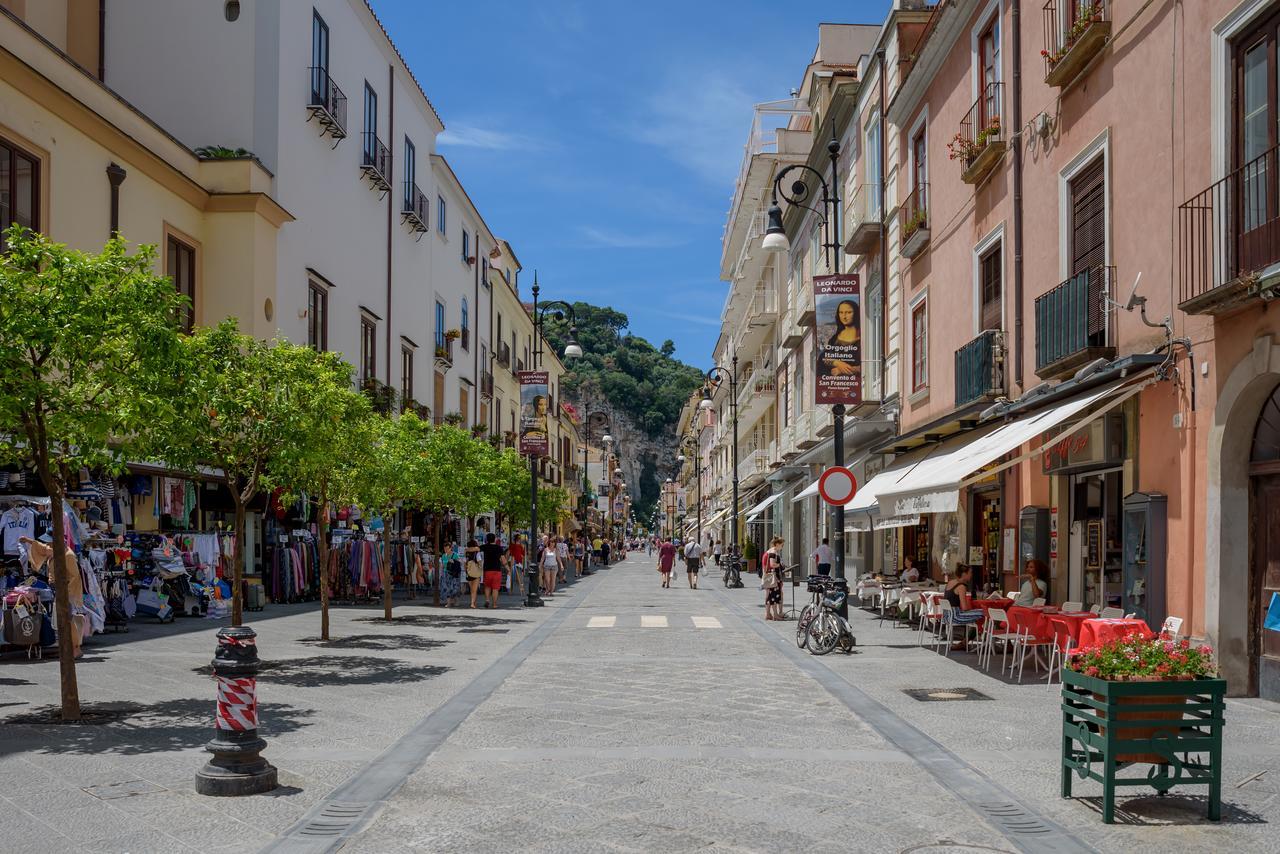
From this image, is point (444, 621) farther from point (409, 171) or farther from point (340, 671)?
point (409, 171)

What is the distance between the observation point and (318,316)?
84.3ft

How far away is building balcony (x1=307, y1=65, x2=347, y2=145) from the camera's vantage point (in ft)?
81.3

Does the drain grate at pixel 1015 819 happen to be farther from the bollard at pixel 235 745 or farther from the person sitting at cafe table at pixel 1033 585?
the person sitting at cafe table at pixel 1033 585

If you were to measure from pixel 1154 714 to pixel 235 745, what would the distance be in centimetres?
560

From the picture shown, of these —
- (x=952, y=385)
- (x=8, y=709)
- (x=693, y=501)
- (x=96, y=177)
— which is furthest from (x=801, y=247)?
(x=693, y=501)

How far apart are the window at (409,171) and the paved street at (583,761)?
21203mm

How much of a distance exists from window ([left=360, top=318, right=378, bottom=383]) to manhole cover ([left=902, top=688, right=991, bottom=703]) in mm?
20020

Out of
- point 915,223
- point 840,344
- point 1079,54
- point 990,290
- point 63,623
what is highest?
point 1079,54

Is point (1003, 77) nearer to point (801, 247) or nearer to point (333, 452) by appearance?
point (333, 452)

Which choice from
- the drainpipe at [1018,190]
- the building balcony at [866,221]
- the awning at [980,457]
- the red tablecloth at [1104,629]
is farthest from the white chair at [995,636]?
the building balcony at [866,221]

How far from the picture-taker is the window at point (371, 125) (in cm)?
2947

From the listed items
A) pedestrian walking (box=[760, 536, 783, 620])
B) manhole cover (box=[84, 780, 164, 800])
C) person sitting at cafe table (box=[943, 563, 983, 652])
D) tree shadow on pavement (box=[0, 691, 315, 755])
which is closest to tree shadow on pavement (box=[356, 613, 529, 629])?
pedestrian walking (box=[760, 536, 783, 620])

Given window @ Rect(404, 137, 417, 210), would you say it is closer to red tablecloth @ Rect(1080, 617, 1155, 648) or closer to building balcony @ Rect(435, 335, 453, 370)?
building balcony @ Rect(435, 335, 453, 370)

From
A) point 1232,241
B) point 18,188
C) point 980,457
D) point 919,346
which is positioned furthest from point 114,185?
point 1232,241
